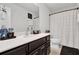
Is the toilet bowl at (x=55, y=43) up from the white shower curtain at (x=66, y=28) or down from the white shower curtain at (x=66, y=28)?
down

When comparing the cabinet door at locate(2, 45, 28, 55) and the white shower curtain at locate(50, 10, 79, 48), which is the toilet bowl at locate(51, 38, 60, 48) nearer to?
the white shower curtain at locate(50, 10, 79, 48)

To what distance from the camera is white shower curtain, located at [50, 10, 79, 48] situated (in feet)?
9.93

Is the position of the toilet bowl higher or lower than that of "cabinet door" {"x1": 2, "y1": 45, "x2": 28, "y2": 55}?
lower

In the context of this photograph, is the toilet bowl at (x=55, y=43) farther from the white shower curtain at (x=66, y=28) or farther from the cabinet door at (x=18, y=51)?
the cabinet door at (x=18, y=51)

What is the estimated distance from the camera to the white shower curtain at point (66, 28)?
3026 mm

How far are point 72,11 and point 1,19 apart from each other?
103 inches

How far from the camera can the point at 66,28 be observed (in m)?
3.18

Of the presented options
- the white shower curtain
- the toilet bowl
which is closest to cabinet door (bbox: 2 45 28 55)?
the toilet bowl

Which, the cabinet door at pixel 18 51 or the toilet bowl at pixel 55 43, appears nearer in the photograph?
the cabinet door at pixel 18 51

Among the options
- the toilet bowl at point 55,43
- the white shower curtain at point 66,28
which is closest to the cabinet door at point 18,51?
the toilet bowl at point 55,43

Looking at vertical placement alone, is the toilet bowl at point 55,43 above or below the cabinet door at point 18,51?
below

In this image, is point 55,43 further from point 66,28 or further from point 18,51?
point 18,51

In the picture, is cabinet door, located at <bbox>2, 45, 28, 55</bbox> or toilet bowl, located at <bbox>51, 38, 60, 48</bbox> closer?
cabinet door, located at <bbox>2, 45, 28, 55</bbox>

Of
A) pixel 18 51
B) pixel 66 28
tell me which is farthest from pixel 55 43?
pixel 18 51
